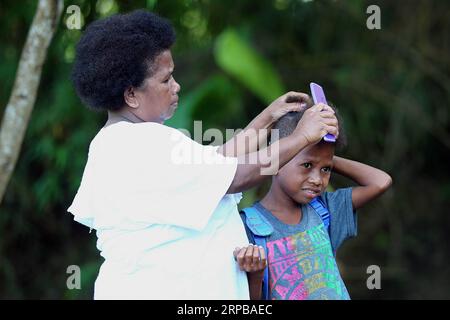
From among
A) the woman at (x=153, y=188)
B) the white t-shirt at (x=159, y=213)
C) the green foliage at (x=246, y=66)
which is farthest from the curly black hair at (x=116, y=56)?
the green foliage at (x=246, y=66)

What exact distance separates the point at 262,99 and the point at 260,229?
8.34 ft

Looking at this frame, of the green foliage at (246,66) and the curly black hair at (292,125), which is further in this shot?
the green foliage at (246,66)

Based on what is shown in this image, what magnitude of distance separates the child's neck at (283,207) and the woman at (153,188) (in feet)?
0.69

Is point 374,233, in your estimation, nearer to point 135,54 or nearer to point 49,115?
point 49,115

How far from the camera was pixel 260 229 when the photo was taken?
246 cm

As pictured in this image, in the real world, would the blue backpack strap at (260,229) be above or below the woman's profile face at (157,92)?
below

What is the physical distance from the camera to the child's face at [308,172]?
2.46 meters

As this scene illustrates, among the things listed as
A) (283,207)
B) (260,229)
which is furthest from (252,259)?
(283,207)

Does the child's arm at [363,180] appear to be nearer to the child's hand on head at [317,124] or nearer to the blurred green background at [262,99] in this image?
the child's hand on head at [317,124]

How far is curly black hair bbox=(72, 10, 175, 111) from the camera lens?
2342mm

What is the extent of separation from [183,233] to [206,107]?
2.62 meters

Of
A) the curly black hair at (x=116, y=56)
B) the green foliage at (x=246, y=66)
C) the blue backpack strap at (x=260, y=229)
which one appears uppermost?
the green foliage at (x=246, y=66)

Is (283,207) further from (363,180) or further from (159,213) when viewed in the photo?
(159,213)

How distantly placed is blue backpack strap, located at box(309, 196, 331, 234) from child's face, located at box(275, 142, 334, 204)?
8cm
